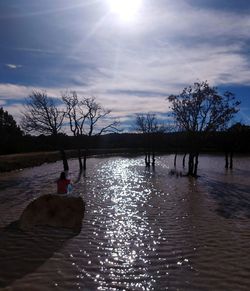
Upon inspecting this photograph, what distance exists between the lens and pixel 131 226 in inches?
495

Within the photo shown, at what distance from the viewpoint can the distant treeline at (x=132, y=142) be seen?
49.4 meters

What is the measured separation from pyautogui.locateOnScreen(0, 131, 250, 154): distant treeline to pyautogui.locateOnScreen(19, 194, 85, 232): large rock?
27.2 m

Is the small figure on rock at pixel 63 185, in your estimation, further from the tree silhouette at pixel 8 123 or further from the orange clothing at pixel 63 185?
the tree silhouette at pixel 8 123

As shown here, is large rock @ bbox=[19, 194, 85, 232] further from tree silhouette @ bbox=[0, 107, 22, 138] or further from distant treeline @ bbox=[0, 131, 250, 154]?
tree silhouette @ bbox=[0, 107, 22, 138]

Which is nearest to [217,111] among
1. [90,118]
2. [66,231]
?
[90,118]

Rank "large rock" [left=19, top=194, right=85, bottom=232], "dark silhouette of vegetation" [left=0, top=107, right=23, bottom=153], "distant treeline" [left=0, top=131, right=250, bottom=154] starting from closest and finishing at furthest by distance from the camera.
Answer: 1. "large rock" [left=19, top=194, right=85, bottom=232]
2. "distant treeline" [left=0, top=131, right=250, bottom=154]
3. "dark silhouette of vegetation" [left=0, top=107, right=23, bottom=153]

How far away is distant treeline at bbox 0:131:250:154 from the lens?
49.4 meters

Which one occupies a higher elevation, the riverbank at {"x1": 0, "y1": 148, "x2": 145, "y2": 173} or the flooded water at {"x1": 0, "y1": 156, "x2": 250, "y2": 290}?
the riverbank at {"x1": 0, "y1": 148, "x2": 145, "y2": 173}

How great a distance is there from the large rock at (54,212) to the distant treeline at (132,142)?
27227 mm

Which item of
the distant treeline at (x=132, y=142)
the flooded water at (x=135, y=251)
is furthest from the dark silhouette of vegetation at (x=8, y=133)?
the flooded water at (x=135, y=251)

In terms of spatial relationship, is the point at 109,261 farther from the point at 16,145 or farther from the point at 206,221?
the point at 16,145

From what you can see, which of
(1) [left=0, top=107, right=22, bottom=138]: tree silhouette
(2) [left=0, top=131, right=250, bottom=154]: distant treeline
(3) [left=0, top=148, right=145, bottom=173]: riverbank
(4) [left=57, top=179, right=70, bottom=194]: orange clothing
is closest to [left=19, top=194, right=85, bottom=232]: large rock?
(4) [left=57, top=179, right=70, bottom=194]: orange clothing

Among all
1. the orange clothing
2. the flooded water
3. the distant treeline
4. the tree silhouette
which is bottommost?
the flooded water

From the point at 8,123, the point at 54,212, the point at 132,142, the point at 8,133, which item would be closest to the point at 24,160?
the point at 8,133
